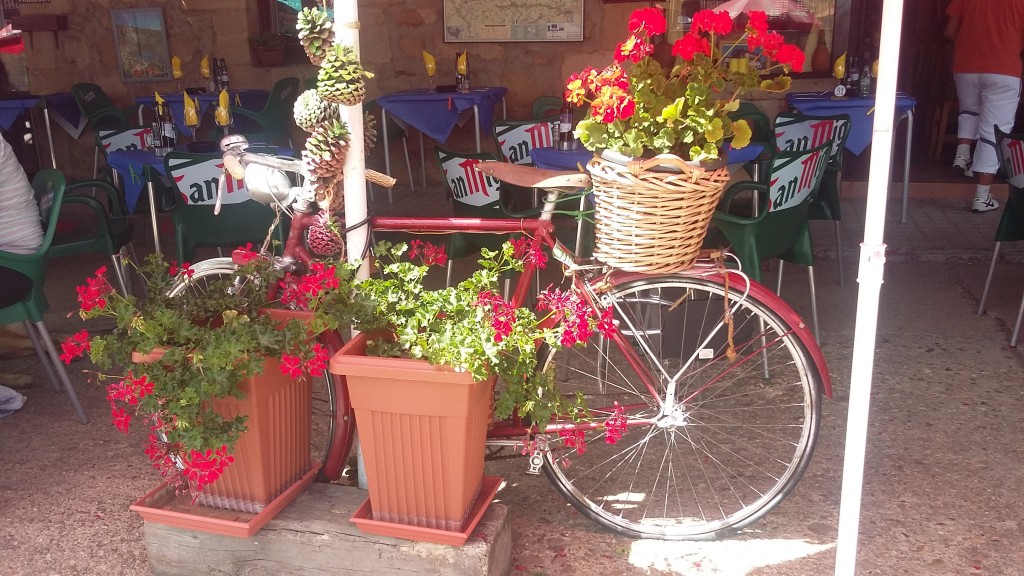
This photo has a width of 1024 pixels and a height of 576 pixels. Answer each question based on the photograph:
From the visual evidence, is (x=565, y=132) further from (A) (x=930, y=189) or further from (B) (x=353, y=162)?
(A) (x=930, y=189)

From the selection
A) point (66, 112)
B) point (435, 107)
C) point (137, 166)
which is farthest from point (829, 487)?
point (66, 112)

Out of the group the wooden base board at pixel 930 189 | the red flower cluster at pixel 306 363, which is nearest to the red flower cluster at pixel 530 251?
the red flower cluster at pixel 306 363

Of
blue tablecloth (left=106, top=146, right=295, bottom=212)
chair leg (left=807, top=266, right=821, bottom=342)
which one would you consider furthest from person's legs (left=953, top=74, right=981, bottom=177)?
blue tablecloth (left=106, top=146, right=295, bottom=212)

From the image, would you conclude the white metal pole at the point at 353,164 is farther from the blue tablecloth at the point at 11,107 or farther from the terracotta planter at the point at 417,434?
the blue tablecloth at the point at 11,107

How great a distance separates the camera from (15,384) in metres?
3.88

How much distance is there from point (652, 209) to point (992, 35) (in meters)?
5.72

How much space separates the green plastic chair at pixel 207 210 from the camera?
392 centimetres

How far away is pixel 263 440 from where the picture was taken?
2490 millimetres

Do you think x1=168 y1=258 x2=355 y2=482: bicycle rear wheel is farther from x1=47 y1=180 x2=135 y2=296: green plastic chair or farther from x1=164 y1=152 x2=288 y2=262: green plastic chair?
x1=47 y1=180 x2=135 y2=296: green plastic chair

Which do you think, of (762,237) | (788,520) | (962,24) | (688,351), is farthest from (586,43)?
(788,520)

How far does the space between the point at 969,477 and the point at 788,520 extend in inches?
27.3

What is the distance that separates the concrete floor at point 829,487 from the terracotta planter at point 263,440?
0.72 feet

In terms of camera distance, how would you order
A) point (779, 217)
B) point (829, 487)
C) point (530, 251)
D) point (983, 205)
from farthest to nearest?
1. point (983, 205)
2. point (779, 217)
3. point (829, 487)
4. point (530, 251)

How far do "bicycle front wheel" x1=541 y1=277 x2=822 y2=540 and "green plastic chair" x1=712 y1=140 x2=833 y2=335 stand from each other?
400 millimetres
